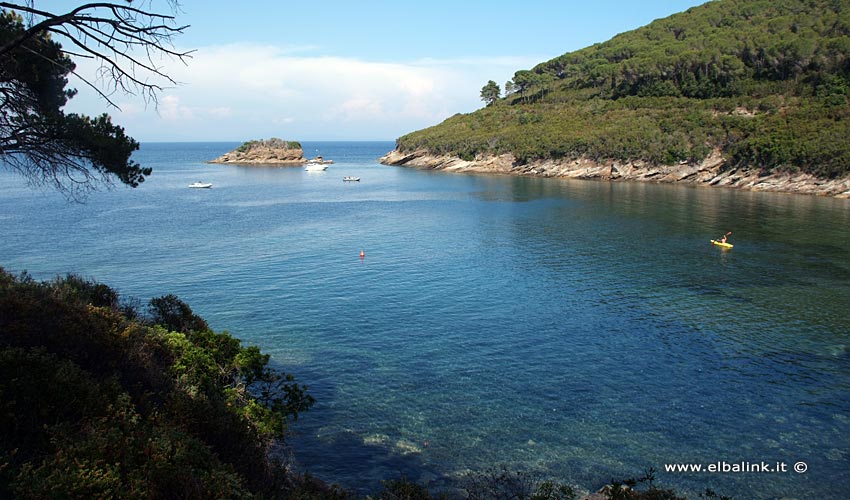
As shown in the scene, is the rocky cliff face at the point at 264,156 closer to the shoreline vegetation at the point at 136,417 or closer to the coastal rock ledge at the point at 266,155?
the coastal rock ledge at the point at 266,155

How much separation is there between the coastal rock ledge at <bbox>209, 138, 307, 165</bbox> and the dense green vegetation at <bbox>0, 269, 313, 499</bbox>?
180m

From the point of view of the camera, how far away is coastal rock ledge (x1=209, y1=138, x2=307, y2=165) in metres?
193

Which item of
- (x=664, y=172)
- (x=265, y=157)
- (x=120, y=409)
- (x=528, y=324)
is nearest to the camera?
(x=120, y=409)

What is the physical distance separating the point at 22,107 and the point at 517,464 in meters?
18.0

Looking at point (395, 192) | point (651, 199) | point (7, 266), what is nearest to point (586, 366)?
point (7, 266)

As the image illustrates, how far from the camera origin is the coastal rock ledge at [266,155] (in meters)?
193

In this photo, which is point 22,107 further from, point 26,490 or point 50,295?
point 26,490

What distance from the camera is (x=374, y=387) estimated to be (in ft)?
78.8

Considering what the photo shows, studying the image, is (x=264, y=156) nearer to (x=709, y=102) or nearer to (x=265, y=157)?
(x=265, y=157)

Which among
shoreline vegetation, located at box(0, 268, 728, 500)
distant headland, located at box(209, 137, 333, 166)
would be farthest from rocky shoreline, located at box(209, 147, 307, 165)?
shoreline vegetation, located at box(0, 268, 728, 500)

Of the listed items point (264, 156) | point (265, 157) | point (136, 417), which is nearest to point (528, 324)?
point (136, 417)

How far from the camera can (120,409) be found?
11609 millimetres

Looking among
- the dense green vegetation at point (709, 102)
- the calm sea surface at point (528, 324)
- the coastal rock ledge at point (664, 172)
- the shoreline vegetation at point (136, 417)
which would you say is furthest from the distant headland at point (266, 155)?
the shoreline vegetation at point (136, 417)

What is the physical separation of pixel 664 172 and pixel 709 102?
22.9m
